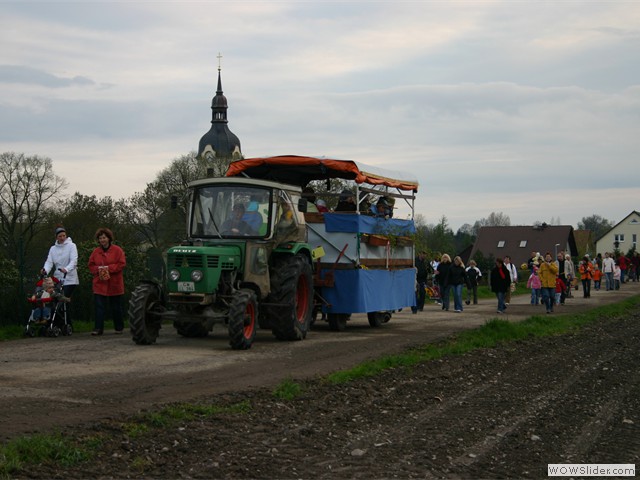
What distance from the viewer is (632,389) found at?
12.1 meters

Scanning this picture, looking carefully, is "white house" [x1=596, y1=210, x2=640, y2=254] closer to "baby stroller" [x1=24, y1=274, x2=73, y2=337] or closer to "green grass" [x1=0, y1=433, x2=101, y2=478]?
"baby stroller" [x1=24, y1=274, x2=73, y2=337]

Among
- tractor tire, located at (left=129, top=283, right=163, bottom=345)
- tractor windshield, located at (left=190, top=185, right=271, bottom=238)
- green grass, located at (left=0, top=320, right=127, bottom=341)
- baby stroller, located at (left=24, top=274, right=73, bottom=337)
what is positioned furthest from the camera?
green grass, located at (left=0, top=320, right=127, bottom=341)

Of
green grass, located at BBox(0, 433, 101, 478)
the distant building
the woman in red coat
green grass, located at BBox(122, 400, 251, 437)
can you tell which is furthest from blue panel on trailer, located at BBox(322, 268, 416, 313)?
the distant building

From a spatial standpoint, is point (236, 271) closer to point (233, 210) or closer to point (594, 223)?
point (233, 210)

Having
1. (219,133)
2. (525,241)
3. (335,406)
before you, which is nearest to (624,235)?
(525,241)

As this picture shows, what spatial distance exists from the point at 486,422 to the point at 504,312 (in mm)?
19144

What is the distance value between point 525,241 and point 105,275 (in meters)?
93.7

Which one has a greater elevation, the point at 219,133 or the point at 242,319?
the point at 219,133

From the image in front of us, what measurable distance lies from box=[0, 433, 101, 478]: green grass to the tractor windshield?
900cm

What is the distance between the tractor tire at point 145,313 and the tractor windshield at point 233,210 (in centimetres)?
151

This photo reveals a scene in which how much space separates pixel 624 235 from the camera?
134 meters

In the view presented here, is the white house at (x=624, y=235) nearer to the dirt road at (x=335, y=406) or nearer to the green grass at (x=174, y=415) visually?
the dirt road at (x=335, y=406)

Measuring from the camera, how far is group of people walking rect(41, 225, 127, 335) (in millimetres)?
17219

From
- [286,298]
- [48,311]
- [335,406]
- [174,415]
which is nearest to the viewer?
[174,415]
